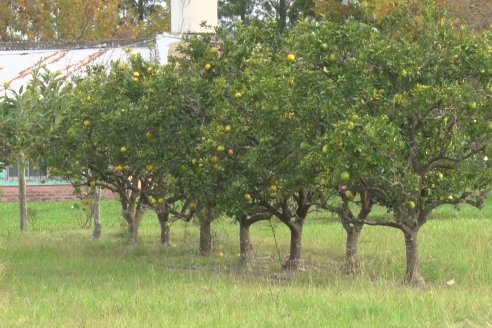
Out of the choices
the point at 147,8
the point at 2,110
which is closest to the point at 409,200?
the point at 2,110

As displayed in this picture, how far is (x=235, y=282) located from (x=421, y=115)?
3.12 m

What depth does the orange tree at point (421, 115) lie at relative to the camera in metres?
10.5

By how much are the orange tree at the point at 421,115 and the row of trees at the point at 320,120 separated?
2 centimetres

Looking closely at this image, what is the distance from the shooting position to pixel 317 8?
Answer: 3478 cm

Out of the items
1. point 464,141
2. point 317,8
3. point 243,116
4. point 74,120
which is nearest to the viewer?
point 464,141

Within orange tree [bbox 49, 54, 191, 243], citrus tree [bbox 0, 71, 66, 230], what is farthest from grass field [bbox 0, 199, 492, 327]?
citrus tree [bbox 0, 71, 66, 230]

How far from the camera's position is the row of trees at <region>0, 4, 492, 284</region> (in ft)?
35.0

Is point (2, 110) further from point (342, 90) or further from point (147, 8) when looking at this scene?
point (147, 8)

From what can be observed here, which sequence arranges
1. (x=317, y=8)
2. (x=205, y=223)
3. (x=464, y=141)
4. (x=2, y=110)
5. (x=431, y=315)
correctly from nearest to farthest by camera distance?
(x=431, y=315) → (x=2, y=110) → (x=464, y=141) → (x=205, y=223) → (x=317, y=8)

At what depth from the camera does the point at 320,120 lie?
36.3ft

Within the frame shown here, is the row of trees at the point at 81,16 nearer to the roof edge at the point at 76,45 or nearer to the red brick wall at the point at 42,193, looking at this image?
the roof edge at the point at 76,45

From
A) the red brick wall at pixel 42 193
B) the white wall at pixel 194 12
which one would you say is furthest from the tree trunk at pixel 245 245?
the red brick wall at pixel 42 193

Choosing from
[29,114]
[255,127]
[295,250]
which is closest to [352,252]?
[295,250]

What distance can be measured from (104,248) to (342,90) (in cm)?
Answer: 735
